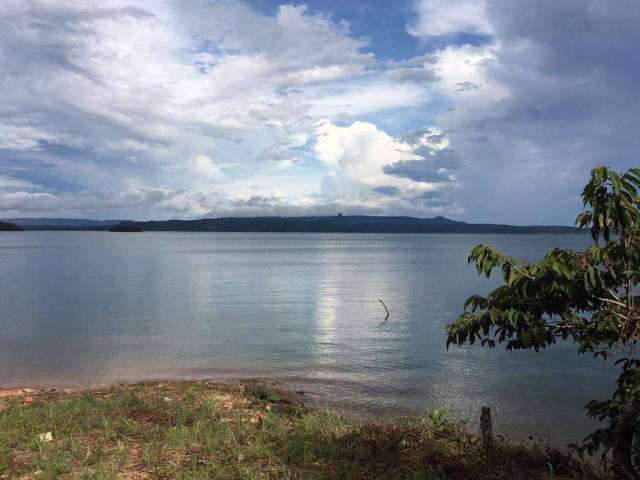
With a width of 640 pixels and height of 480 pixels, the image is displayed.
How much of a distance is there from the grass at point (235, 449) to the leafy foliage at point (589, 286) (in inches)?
98.0

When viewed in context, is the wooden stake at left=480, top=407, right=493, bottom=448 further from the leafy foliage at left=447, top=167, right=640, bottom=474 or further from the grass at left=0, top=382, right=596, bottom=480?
the leafy foliage at left=447, top=167, right=640, bottom=474

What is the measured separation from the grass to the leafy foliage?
2489mm

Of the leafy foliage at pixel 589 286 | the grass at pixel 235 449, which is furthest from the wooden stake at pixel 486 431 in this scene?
the leafy foliage at pixel 589 286

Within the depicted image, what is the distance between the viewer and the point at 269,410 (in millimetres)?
15211

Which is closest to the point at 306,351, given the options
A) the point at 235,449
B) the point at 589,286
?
the point at 235,449

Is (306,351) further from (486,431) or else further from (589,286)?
(589,286)

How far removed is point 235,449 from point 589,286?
7016 mm

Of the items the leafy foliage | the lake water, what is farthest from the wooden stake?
the lake water

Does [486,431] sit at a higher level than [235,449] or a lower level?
higher

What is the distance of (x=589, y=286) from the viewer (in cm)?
668

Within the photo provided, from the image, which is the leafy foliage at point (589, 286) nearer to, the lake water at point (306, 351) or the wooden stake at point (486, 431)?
the wooden stake at point (486, 431)

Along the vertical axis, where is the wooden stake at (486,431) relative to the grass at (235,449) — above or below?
above

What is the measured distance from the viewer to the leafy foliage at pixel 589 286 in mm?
6633

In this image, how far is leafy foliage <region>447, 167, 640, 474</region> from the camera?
6.63 meters
